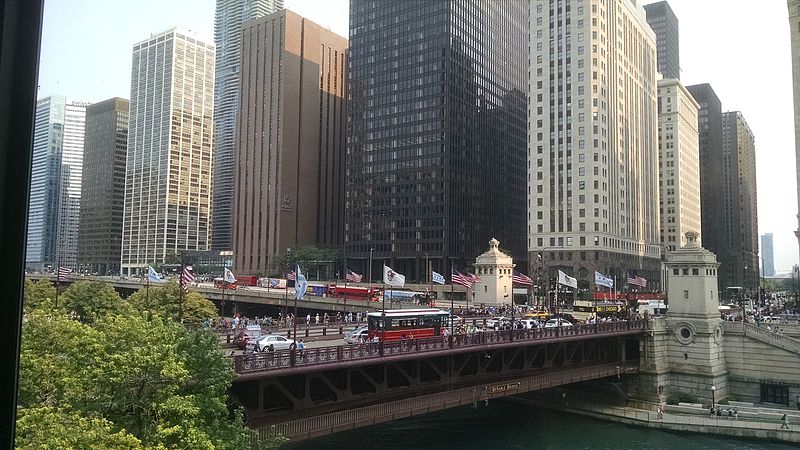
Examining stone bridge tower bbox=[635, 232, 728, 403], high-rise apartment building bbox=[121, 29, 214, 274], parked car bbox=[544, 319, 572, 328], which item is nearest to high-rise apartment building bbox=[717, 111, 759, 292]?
stone bridge tower bbox=[635, 232, 728, 403]

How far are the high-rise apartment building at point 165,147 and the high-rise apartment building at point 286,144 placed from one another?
77.5 feet

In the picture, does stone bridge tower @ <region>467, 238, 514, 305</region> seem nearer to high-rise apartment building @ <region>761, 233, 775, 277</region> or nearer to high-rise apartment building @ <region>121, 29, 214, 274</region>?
high-rise apartment building @ <region>761, 233, 775, 277</region>

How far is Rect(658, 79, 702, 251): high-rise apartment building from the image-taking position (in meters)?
143

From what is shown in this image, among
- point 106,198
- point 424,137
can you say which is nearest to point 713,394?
point 424,137

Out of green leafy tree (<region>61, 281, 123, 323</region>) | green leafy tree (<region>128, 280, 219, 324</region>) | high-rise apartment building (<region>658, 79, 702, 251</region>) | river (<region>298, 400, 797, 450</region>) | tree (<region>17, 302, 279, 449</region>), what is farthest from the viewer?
high-rise apartment building (<region>658, 79, 702, 251</region>)

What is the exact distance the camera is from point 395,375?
112 ft

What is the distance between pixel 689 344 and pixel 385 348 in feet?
108

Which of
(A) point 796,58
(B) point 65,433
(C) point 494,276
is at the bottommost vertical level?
(B) point 65,433

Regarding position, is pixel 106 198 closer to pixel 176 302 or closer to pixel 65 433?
pixel 176 302

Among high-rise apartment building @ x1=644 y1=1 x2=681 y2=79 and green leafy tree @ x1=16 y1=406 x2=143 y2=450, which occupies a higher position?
high-rise apartment building @ x1=644 y1=1 x2=681 y2=79

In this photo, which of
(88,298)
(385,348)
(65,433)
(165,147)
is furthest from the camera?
(165,147)

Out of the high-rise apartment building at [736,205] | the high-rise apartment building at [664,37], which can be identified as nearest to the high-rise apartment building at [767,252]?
the high-rise apartment building at [736,205]

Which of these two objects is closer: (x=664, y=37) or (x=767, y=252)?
(x=767, y=252)

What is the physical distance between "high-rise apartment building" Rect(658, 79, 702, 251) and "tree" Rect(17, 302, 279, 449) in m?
137
